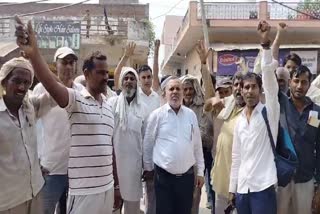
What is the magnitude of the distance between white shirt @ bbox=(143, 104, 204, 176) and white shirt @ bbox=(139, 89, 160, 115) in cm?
52

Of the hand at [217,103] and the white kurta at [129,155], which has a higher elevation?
the hand at [217,103]

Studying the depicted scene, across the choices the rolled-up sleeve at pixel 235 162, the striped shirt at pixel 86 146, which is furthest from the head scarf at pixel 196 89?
the striped shirt at pixel 86 146

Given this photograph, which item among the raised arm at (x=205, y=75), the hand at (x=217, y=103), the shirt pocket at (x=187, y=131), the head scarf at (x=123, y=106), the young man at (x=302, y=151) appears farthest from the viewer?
the raised arm at (x=205, y=75)

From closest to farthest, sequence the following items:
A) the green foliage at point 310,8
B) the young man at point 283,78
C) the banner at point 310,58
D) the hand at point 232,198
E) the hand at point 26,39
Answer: the hand at point 26,39 → the hand at point 232,198 → the young man at point 283,78 → the banner at point 310,58 → the green foliage at point 310,8

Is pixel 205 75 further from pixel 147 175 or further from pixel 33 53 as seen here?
pixel 33 53

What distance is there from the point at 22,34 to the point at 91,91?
78 cm

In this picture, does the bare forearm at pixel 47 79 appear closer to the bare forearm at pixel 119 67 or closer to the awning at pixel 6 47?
the bare forearm at pixel 119 67

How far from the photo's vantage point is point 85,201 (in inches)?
144

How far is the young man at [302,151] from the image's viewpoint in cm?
464

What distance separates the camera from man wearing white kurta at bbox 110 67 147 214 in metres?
5.49

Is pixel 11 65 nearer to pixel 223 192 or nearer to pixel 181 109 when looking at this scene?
pixel 181 109

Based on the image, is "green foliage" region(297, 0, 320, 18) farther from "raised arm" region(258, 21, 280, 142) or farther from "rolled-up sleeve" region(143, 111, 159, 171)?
"raised arm" region(258, 21, 280, 142)

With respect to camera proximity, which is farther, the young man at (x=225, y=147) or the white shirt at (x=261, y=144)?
the young man at (x=225, y=147)

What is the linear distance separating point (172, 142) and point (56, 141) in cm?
119
